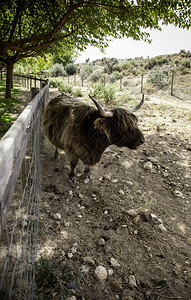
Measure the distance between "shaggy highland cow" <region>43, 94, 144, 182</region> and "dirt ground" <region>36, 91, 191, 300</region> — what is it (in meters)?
0.78

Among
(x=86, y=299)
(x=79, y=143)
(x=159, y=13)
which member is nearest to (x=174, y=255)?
(x=86, y=299)

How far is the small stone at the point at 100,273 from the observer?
7.05 feet

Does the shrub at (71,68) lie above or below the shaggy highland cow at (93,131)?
above

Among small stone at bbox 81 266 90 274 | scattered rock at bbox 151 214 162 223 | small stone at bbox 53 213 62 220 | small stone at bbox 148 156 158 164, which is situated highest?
small stone at bbox 148 156 158 164

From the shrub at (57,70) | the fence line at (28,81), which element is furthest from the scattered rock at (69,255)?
the shrub at (57,70)

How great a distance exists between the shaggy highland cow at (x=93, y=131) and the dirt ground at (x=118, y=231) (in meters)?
0.78

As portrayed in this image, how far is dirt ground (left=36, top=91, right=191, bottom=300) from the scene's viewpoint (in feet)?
6.78

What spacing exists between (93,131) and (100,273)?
7.43ft

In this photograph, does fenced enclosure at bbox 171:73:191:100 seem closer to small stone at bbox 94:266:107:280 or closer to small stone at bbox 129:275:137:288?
small stone at bbox 129:275:137:288

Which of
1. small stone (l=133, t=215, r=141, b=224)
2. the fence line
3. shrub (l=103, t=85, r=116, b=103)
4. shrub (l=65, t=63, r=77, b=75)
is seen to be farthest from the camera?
shrub (l=65, t=63, r=77, b=75)

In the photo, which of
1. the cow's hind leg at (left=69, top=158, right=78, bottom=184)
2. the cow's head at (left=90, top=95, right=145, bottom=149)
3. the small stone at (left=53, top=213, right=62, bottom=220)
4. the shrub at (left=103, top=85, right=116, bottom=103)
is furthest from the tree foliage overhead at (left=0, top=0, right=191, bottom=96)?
the small stone at (left=53, top=213, right=62, bottom=220)

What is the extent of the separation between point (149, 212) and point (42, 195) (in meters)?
2.08

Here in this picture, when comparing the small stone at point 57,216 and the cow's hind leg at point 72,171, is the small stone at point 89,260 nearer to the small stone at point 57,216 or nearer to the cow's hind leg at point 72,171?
the small stone at point 57,216

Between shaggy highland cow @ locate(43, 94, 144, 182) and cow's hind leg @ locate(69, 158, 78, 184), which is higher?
shaggy highland cow @ locate(43, 94, 144, 182)
